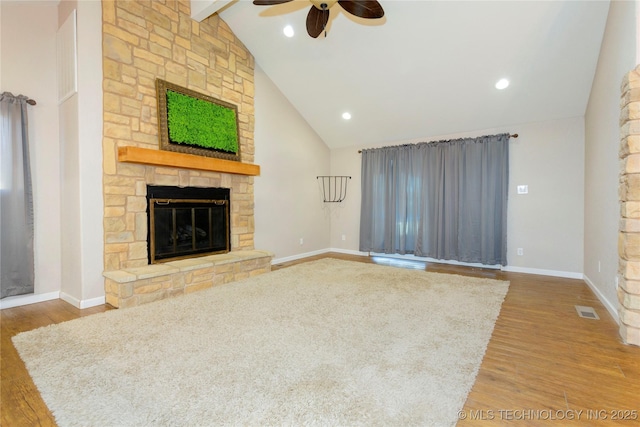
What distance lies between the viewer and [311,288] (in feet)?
11.8

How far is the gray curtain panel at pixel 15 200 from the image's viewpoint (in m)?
2.89

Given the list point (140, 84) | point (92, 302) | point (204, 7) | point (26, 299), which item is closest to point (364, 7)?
point (204, 7)

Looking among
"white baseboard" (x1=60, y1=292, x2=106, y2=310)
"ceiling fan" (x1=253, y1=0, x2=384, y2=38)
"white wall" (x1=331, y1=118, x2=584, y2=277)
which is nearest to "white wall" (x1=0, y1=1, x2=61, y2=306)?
"white baseboard" (x1=60, y1=292, x2=106, y2=310)

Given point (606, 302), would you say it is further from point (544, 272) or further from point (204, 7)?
point (204, 7)

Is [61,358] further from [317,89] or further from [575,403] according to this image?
[317,89]

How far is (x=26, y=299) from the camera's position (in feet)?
10.2

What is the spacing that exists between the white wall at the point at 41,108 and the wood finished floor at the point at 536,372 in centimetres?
52

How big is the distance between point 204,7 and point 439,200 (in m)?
4.47

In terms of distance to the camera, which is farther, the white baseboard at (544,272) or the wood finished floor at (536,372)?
the white baseboard at (544,272)

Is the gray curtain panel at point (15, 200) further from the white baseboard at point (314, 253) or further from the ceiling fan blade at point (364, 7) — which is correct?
the ceiling fan blade at point (364, 7)

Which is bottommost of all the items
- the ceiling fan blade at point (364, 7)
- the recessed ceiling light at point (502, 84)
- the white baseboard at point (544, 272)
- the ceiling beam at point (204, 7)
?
the white baseboard at point (544, 272)

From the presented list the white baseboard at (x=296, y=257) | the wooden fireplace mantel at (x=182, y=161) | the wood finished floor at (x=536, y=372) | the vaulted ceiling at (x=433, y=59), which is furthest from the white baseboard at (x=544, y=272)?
the wooden fireplace mantel at (x=182, y=161)

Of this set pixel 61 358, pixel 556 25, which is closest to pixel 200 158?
pixel 61 358

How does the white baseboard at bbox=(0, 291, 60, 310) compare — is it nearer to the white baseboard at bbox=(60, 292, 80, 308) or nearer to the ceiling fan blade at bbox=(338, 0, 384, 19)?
the white baseboard at bbox=(60, 292, 80, 308)
